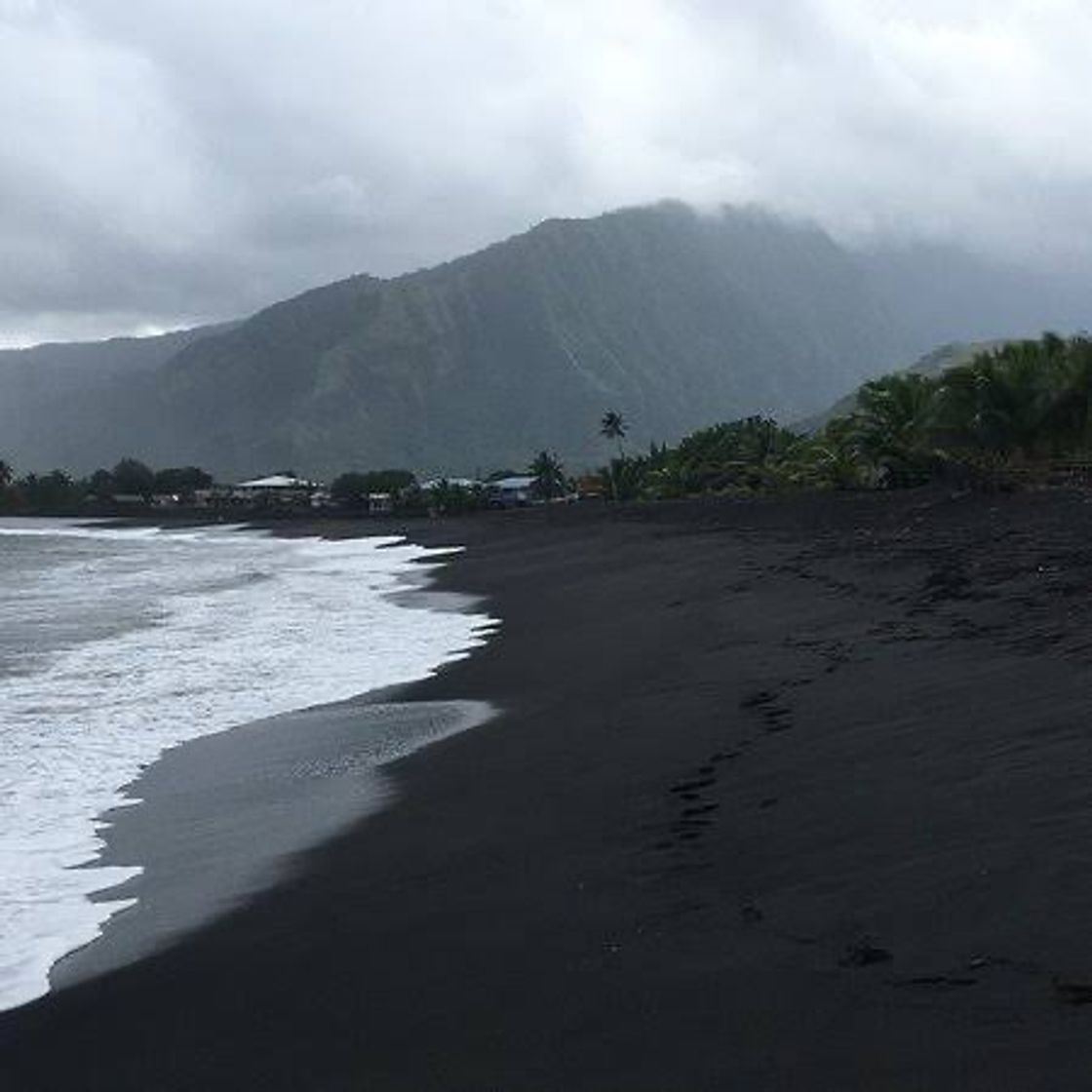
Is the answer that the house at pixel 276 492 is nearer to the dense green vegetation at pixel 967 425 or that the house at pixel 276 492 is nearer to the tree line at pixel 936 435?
the tree line at pixel 936 435

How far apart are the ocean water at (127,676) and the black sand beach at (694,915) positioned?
1173 mm

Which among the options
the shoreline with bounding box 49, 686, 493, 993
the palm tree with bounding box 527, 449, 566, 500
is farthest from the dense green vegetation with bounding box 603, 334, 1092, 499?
the palm tree with bounding box 527, 449, 566, 500

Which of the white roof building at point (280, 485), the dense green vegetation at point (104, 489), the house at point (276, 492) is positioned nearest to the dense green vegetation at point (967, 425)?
the house at point (276, 492)

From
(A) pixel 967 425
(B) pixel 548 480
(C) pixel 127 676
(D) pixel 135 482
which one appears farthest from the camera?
(D) pixel 135 482

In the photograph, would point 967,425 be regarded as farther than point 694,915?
Yes

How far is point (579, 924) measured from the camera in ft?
22.1

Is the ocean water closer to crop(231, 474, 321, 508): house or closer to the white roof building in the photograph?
crop(231, 474, 321, 508): house

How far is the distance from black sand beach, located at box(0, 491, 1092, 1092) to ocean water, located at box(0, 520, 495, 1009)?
117 centimetres

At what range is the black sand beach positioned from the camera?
5016 mm

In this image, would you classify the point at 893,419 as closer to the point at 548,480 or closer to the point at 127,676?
the point at 127,676

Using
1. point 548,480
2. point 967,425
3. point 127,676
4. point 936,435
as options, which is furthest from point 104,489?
point 127,676

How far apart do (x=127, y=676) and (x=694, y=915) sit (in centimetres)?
1369

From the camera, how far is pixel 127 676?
1894 centimetres

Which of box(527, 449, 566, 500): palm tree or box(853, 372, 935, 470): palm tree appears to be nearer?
box(853, 372, 935, 470): palm tree
